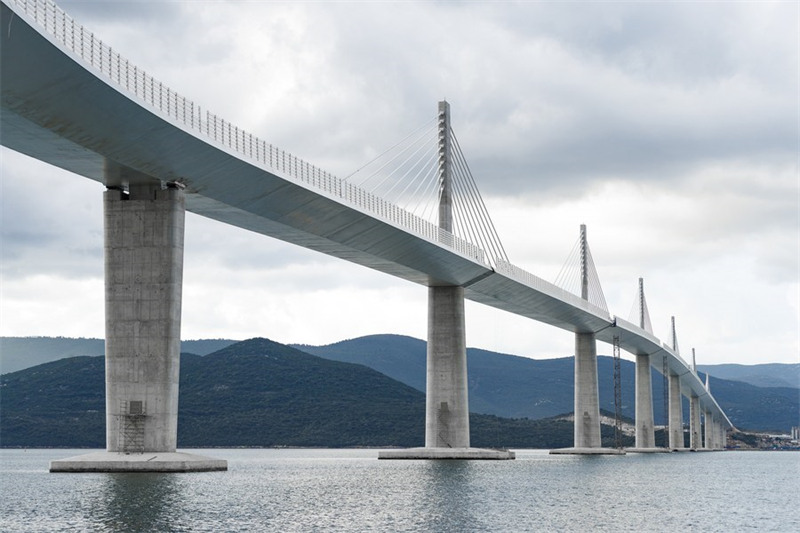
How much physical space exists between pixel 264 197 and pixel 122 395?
37.4 ft

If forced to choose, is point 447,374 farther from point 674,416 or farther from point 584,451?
point 674,416

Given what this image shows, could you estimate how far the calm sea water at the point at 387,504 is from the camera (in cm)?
3344

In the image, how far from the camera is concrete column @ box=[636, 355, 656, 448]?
455 ft

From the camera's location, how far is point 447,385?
7938 centimetres

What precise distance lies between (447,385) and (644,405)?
64.6 metres

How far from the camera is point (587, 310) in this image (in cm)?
10269

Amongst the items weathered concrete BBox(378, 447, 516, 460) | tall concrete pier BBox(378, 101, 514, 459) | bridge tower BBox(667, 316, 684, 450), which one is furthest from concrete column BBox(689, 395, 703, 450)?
tall concrete pier BBox(378, 101, 514, 459)

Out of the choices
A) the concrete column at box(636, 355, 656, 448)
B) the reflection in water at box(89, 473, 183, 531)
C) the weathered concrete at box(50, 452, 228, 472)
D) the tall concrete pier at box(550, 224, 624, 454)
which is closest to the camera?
the reflection in water at box(89, 473, 183, 531)

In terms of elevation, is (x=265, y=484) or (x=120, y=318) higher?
(x=120, y=318)

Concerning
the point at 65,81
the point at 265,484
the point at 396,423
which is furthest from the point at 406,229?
the point at 396,423

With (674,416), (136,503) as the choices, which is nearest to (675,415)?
(674,416)

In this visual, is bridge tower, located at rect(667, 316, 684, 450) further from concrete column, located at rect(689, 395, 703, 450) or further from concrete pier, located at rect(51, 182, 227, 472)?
concrete pier, located at rect(51, 182, 227, 472)

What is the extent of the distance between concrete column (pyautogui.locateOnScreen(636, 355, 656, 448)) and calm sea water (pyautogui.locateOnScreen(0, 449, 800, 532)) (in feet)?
253

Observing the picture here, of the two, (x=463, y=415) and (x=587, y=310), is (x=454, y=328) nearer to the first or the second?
(x=463, y=415)
